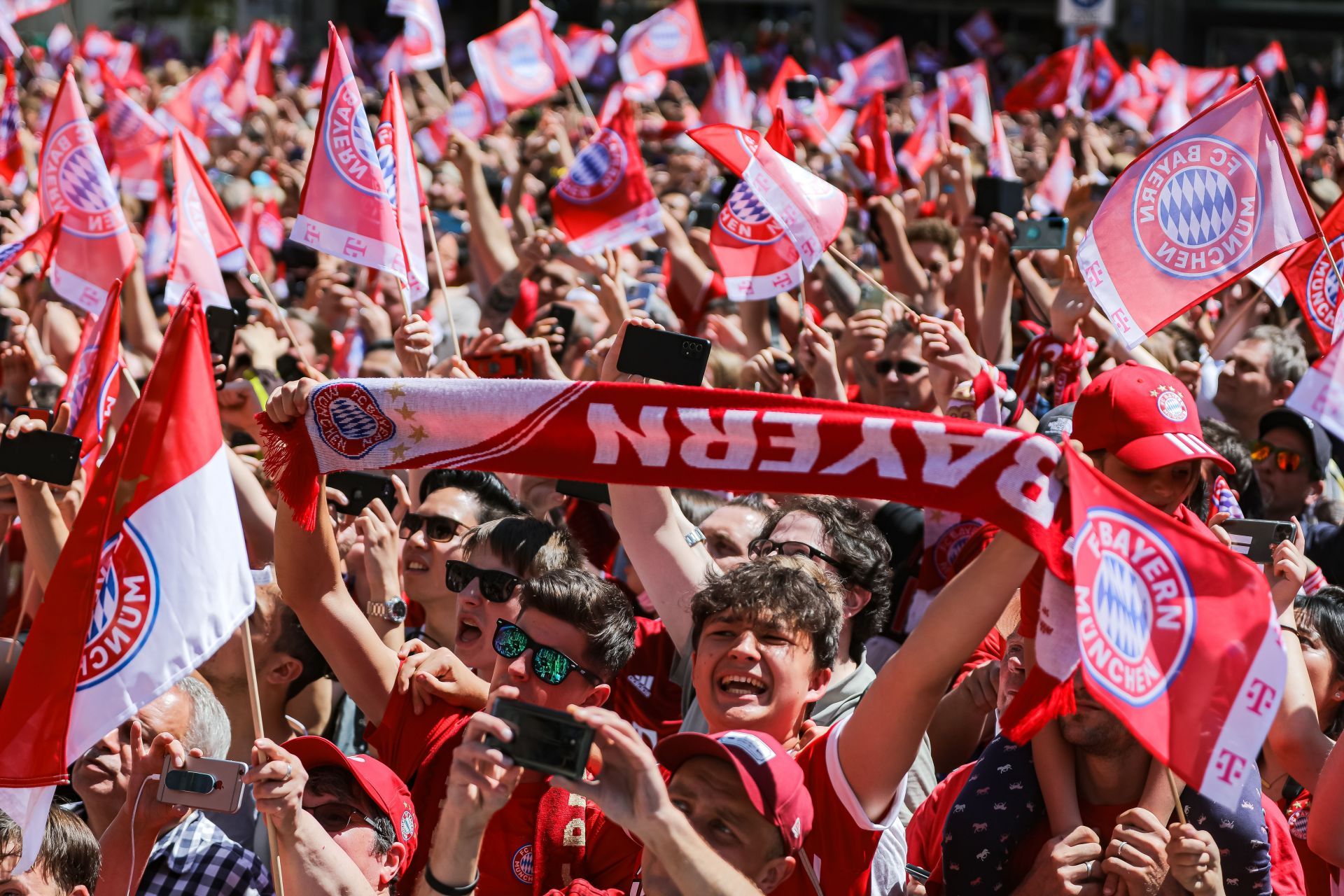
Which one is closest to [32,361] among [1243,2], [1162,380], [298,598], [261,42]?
[298,598]

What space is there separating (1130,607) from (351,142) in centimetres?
346

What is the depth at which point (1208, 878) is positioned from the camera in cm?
249

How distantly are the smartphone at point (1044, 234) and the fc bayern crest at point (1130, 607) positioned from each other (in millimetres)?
3193

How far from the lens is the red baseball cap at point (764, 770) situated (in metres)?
2.46

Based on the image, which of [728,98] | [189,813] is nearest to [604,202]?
[728,98]

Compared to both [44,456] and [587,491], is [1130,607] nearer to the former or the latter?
[587,491]

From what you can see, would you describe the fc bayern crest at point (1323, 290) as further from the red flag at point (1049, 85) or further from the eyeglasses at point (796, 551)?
the red flag at point (1049, 85)

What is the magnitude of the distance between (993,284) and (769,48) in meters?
25.2

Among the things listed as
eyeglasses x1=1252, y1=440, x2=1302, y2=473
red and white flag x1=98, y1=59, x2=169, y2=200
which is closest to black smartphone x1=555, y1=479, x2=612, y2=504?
eyeglasses x1=1252, y1=440, x2=1302, y2=473

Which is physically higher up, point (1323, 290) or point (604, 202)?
point (1323, 290)

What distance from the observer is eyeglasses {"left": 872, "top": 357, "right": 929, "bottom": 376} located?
5.39 m

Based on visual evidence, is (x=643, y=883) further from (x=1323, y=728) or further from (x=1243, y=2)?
(x=1243, y=2)

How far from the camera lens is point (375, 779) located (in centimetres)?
300

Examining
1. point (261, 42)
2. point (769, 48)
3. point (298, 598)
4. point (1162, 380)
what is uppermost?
point (1162, 380)
